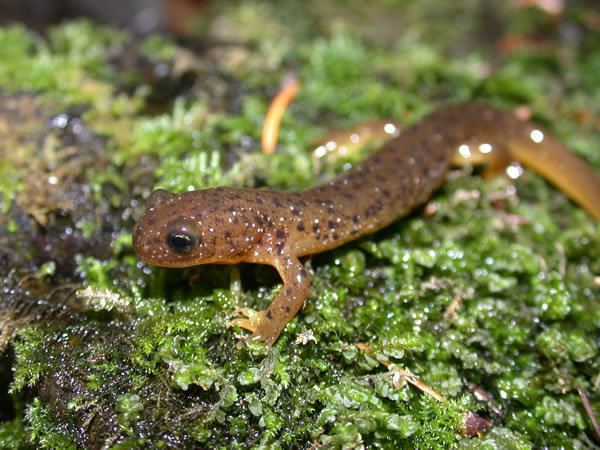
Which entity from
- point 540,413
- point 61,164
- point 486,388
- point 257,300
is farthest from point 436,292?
point 61,164

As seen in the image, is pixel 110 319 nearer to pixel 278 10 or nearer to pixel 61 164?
pixel 61 164

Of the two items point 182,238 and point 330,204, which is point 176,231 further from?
point 330,204

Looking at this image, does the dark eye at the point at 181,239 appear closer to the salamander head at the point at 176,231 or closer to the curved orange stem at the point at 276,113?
the salamander head at the point at 176,231

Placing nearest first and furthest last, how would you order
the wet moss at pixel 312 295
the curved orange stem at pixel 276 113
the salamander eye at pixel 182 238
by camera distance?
1. the wet moss at pixel 312 295
2. the salamander eye at pixel 182 238
3. the curved orange stem at pixel 276 113

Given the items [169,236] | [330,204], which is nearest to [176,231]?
[169,236]

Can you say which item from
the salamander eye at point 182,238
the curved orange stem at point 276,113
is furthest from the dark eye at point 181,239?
the curved orange stem at point 276,113

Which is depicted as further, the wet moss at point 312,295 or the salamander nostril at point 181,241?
the salamander nostril at point 181,241

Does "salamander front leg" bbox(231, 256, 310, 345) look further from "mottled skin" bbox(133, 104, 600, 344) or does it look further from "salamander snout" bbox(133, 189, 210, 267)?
"salamander snout" bbox(133, 189, 210, 267)

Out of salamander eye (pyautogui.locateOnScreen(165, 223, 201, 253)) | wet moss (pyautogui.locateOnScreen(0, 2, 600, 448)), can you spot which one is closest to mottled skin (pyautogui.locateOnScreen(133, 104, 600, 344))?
salamander eye (pyautogui.locateOnScreen(165, 223, 201, 253))
